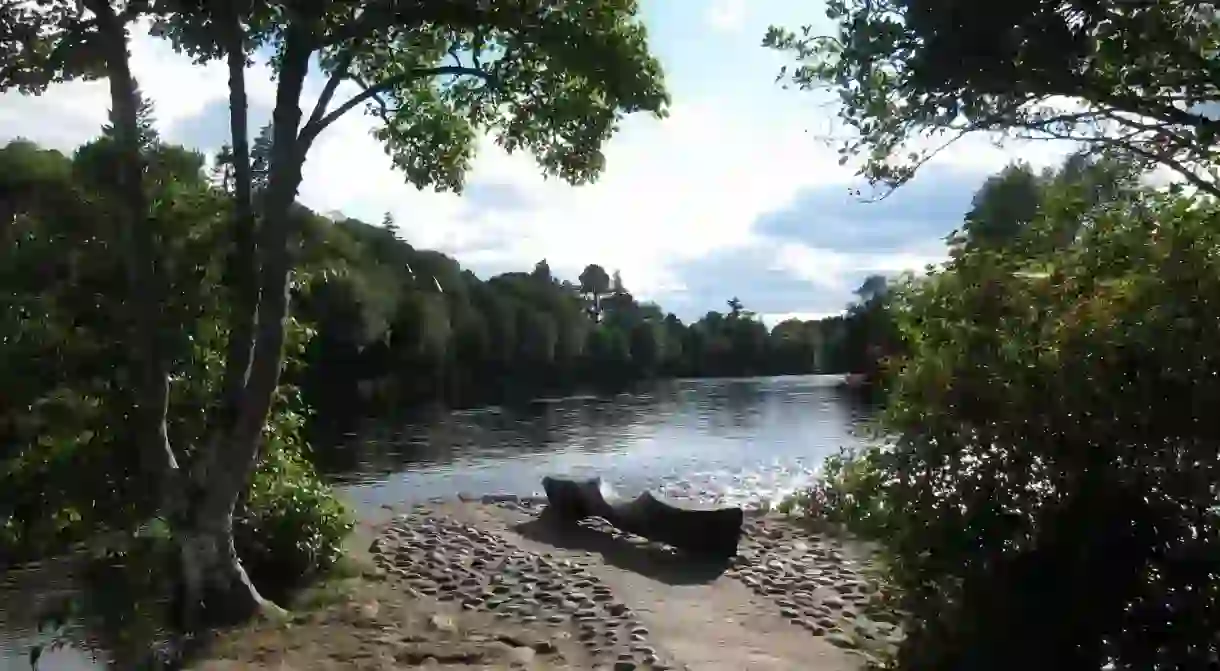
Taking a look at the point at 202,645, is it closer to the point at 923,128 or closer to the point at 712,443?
the point at 923,128

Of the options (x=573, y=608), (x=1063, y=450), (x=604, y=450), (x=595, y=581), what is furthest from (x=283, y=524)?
(x=604, y=450)

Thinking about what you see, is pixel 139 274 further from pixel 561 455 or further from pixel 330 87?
pixel 561 455

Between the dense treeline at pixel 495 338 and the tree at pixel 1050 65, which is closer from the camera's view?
the tree at pixel 1050 65

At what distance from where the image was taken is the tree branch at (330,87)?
28.5 ft

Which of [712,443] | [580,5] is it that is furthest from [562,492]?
[712,443]

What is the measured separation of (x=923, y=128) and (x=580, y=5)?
367 cm

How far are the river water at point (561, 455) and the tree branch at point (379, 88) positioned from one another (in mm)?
4440

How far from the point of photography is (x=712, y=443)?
30922mm

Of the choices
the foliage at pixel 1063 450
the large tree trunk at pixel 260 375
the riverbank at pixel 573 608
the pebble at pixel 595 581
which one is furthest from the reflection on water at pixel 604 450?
the foliage at pixel 1063 450

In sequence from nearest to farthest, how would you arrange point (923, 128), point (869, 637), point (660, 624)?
1. point (923, 128)
2. point (869, 637)
3. point (660, 624)

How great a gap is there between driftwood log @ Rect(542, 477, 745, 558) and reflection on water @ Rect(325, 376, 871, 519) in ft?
9.35

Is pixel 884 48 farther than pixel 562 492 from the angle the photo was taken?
No

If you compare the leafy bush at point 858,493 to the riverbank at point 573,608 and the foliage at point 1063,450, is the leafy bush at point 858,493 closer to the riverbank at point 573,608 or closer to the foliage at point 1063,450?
the foliage at point 1063,450

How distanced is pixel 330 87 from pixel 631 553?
300 inches
